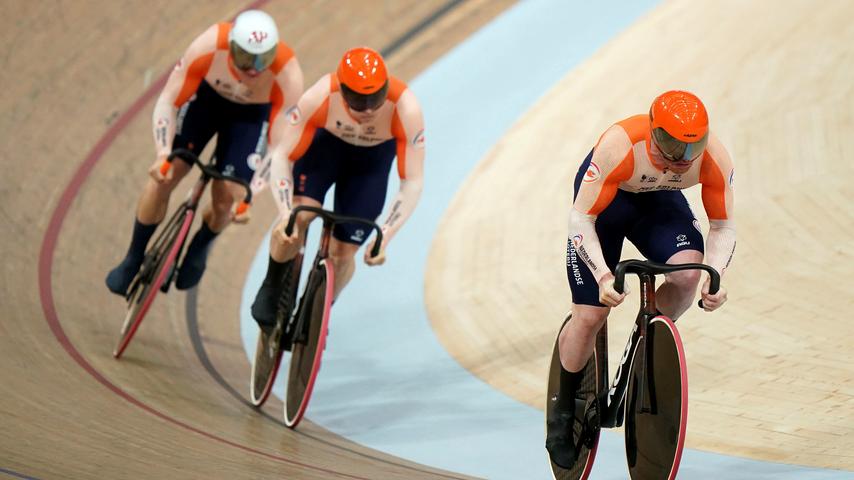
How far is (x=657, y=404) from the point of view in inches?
137

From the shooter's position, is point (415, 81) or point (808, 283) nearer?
point (808, 283)

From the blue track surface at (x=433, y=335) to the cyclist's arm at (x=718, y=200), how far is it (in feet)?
3.29

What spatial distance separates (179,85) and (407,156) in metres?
1.20

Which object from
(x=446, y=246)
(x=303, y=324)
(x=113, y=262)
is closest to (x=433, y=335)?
(x=446, y=246)

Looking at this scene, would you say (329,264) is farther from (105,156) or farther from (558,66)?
(558,66)

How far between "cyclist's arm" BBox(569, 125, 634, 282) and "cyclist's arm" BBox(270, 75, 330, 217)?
138 centimetres

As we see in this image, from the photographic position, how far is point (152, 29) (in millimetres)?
8133

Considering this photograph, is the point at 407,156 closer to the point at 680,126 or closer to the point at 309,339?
the point at 309,339

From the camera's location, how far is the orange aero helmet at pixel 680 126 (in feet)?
11.1

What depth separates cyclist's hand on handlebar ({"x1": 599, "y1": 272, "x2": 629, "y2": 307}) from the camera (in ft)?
11.3

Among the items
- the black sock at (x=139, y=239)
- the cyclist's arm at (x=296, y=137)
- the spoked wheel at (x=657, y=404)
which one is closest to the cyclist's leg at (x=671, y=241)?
the spoked wheel at (x=657, y=404)

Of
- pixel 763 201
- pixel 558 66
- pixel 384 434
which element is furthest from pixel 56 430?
pixel 558 66

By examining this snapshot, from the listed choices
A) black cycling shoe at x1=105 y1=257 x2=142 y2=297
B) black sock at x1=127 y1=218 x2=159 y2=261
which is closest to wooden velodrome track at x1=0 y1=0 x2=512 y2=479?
black cycling shoe at x1=105 y1=257 x2=142 y2=297

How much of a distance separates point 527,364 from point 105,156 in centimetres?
308
